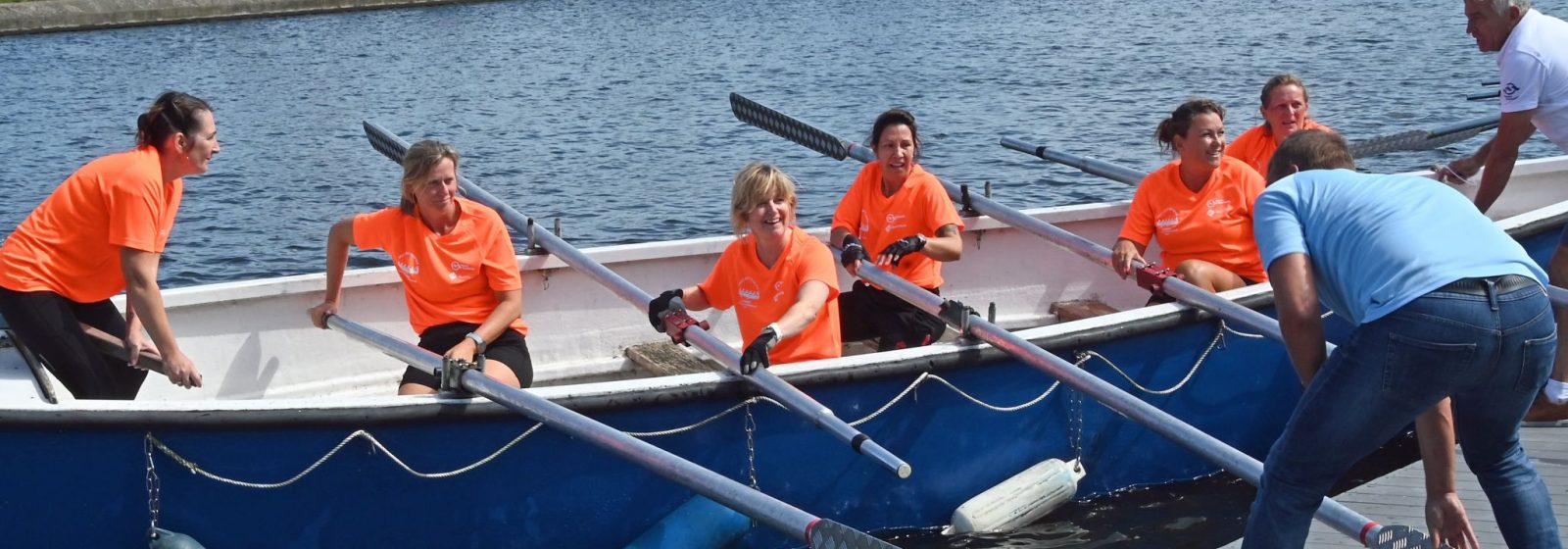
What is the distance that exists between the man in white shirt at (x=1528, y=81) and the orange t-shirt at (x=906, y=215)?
2.23m

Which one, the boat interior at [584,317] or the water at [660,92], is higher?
the boat interior at [584,317]

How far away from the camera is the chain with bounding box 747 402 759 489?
5935mm

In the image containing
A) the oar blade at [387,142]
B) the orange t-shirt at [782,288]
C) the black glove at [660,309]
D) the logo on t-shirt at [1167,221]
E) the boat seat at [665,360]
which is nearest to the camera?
the orange t-shirt at [782,288]

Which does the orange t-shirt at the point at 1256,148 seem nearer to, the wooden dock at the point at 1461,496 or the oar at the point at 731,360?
the wooden dock at the point at 1461,496

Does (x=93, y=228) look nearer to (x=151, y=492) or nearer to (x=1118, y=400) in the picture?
(x=151, y=492)

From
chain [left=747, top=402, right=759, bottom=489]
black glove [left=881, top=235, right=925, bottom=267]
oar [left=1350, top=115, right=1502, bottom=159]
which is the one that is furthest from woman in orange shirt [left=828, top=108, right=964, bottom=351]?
oar [left=1350, top=115, right=1502, bottom=159]

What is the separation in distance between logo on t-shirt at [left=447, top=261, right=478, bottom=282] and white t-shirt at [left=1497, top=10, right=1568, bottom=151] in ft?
13.5

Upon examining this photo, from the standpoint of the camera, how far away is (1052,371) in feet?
19.5

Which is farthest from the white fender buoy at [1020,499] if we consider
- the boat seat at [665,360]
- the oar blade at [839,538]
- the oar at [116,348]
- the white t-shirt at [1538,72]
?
the oar at [116,348]

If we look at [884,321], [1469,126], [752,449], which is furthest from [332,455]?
[1469,126]

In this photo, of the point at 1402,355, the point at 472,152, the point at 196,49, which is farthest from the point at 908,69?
the point at 1402,355

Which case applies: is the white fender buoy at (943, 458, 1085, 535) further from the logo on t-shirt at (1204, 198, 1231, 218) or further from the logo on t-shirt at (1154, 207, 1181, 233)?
the logo on t-shirt at (1204, 198, 1231, 218)

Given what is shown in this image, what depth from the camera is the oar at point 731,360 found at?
5.30 m

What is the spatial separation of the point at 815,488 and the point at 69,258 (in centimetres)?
290
